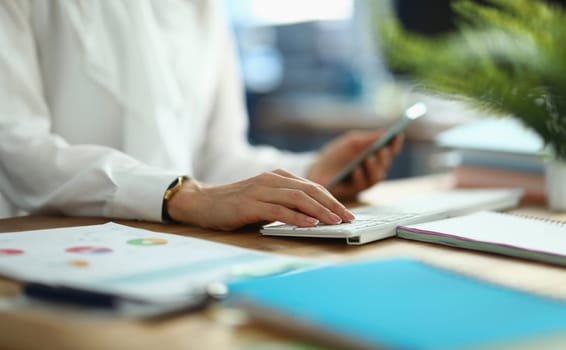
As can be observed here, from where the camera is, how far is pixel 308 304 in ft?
1.85

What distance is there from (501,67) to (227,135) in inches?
32.5

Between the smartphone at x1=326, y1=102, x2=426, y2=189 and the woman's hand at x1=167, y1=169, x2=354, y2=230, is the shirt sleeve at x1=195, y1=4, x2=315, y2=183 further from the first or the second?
the woman's hand at x1=167, y1=169, x2=354, y2=230

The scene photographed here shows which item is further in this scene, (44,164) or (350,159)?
(350,159)

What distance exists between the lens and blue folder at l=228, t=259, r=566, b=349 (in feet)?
1.65

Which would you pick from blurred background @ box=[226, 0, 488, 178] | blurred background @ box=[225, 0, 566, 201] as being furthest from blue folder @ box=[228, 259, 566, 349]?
blurred background @ box=[226, 0, 488, 178]

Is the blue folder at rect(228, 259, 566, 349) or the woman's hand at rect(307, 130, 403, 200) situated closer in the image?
the blue folder at rect(228, 259, 566, 349)

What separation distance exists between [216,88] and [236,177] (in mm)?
231

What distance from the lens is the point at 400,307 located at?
564mm

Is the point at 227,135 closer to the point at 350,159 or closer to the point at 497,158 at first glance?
the point at 350,159

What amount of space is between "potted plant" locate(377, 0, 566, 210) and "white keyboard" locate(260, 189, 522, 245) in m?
0.19

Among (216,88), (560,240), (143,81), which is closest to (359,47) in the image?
(216,88)

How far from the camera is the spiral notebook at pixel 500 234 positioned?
85 cm

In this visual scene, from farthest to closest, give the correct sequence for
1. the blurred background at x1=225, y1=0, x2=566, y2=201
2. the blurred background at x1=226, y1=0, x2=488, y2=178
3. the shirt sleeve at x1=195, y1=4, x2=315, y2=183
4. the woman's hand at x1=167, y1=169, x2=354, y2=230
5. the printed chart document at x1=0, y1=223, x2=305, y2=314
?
the blurred background at x1=226, y1=0, x2=488, y2=178 → the blurred background at x1=225, y1=0, x2=566, y2=201 → the shirt sleeve at x1=195, y1=4, x2=315, y2=183 → the woman's hand at x1=167, y1=169, x2=354, y2=230 → the printed chart document at x1=0, y1=223, x2=305, y2=314

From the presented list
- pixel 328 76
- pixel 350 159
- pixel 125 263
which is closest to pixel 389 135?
pixel 350 159
